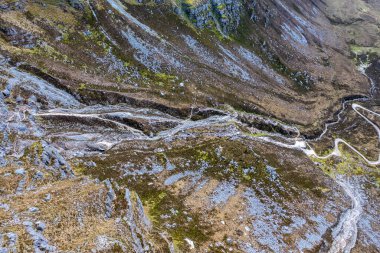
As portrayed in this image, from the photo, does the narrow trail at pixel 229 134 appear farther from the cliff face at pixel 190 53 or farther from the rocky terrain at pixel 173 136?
the cliff face at pixel 190 53

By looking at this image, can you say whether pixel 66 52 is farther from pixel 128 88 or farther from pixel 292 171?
pixel 292 171

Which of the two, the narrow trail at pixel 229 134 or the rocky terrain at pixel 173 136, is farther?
the narrow trail at pixel 229 134

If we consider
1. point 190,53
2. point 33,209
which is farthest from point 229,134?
point 33,209

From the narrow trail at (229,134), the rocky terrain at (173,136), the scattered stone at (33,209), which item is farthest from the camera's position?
the narrow trail at (229,134)

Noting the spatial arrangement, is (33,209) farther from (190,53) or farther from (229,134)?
(190,53)

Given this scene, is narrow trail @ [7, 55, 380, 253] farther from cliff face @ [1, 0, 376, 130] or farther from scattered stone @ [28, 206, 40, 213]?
scattered stone @ [28, 206, 40, 213]

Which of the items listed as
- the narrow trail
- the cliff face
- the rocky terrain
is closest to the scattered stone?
the rocky terrain

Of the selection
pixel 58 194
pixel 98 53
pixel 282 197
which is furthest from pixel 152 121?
pixel 58 194

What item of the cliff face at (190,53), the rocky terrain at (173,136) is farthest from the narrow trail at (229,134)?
the cliff face at (190,53)

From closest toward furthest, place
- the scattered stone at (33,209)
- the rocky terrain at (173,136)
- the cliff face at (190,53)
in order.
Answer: the scattered stone at (33,209) → the rocky terrain at (173,136) → the cliff face at (190,53)
